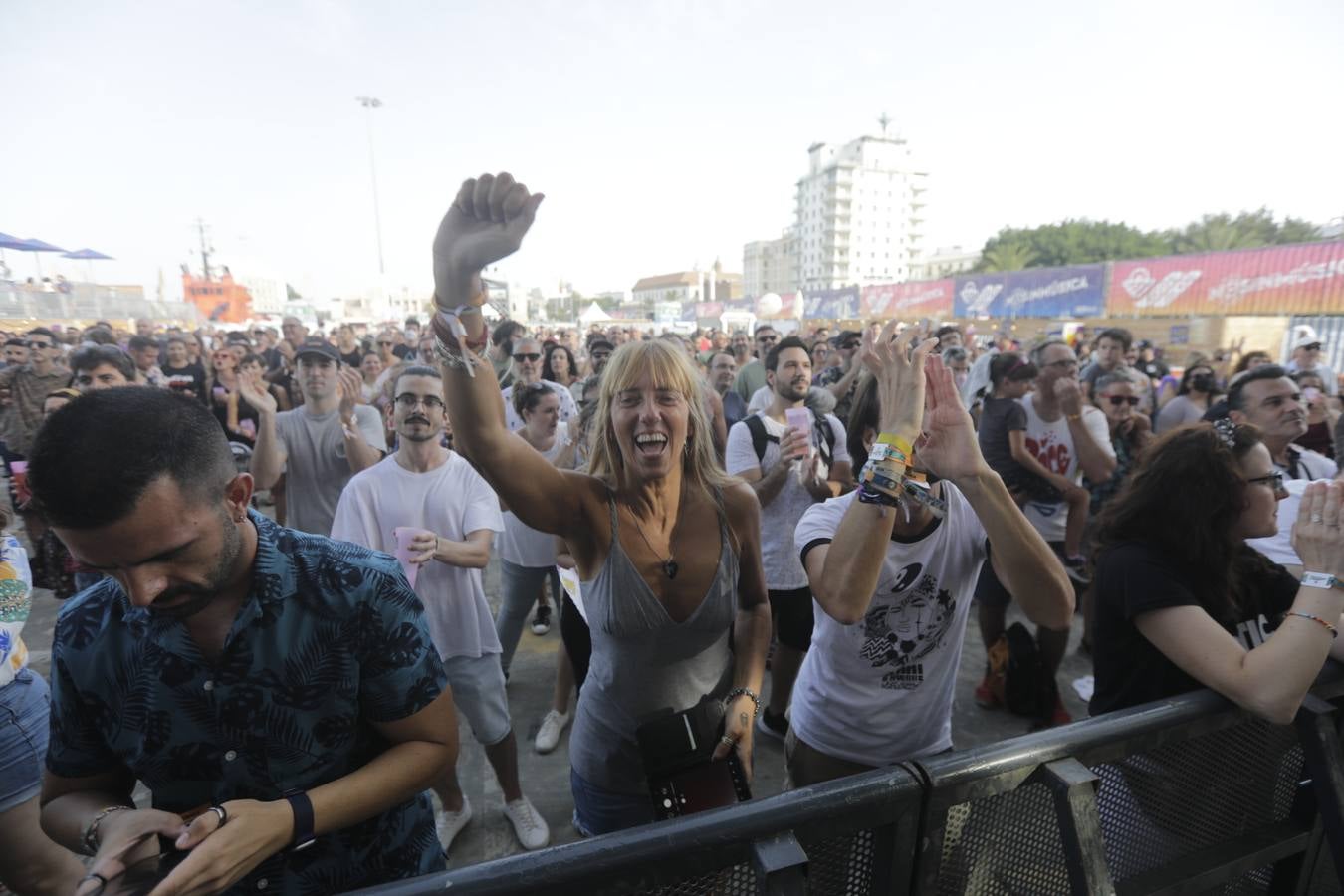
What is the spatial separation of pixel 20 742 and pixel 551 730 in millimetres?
2135

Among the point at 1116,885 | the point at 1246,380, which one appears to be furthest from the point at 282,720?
the point at 1246,380

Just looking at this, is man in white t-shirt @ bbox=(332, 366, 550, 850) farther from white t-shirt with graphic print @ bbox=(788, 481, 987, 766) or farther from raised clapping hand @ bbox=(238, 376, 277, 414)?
white t-shirt with graphic print @ bbox=(788, 481, 987, 766)

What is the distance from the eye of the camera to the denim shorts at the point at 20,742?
1.89 metres

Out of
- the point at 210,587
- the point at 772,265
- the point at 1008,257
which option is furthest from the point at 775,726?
the point at 772,265

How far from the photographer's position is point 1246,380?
11.6ft

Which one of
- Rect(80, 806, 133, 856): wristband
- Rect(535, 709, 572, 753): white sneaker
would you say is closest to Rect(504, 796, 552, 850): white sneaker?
Rect(535, 709, 572, 753): white sneaker

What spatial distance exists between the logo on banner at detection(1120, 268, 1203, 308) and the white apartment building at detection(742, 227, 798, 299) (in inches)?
3655

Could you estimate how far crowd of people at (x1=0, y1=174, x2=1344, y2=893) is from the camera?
1.13 metres

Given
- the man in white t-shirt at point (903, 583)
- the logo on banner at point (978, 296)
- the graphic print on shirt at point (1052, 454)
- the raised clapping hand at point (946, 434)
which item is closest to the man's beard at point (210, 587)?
the man in white t-shirt at point (903, 583)

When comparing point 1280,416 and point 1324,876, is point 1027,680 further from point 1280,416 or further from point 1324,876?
point 1280,416

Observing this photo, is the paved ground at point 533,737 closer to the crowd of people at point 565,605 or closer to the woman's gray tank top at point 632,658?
the crowd of people at point 565,605

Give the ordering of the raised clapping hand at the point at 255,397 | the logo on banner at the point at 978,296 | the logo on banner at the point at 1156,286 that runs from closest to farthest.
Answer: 1. the raised clapping hand at the point at 255,397
2. the logo on banner at the point at 1156,286
3. the logo on banner at the point at 978,296

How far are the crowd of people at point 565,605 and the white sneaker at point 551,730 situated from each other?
0.06 ft

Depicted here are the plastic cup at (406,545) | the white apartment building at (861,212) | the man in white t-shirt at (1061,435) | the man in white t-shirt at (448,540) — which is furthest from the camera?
the white apartment building at (861,212)
